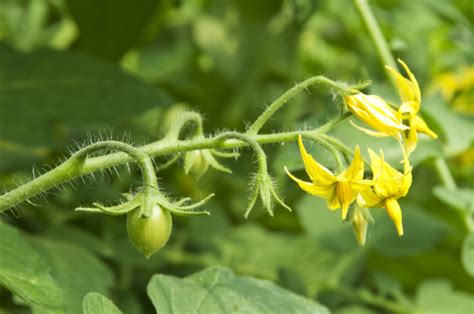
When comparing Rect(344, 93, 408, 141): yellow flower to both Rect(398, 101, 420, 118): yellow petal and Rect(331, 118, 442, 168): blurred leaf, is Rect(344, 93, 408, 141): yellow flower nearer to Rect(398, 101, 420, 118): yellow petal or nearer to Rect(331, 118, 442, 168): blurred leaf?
Rect(398, 101, 420, 118): yellow petal

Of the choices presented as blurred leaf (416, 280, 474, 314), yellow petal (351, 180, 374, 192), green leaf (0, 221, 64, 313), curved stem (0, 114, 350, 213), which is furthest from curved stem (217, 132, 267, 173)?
blurred leaf (416, 280, 474, 314)

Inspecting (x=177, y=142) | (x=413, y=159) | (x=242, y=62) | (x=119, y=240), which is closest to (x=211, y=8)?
(x=242, y=62)

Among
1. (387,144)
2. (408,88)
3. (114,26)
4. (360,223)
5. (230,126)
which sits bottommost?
(360,223)

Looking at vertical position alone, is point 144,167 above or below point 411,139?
above

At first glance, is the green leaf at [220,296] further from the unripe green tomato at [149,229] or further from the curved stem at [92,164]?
the curved stem at [92,164]

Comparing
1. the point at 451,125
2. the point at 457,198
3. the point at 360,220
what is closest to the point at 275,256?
the point at 451,125

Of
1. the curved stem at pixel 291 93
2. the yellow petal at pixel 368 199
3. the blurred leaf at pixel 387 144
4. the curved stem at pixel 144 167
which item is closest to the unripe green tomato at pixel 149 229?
the curved stem at pixel 144 167

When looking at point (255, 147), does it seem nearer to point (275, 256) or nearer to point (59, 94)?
point (59, 94)
